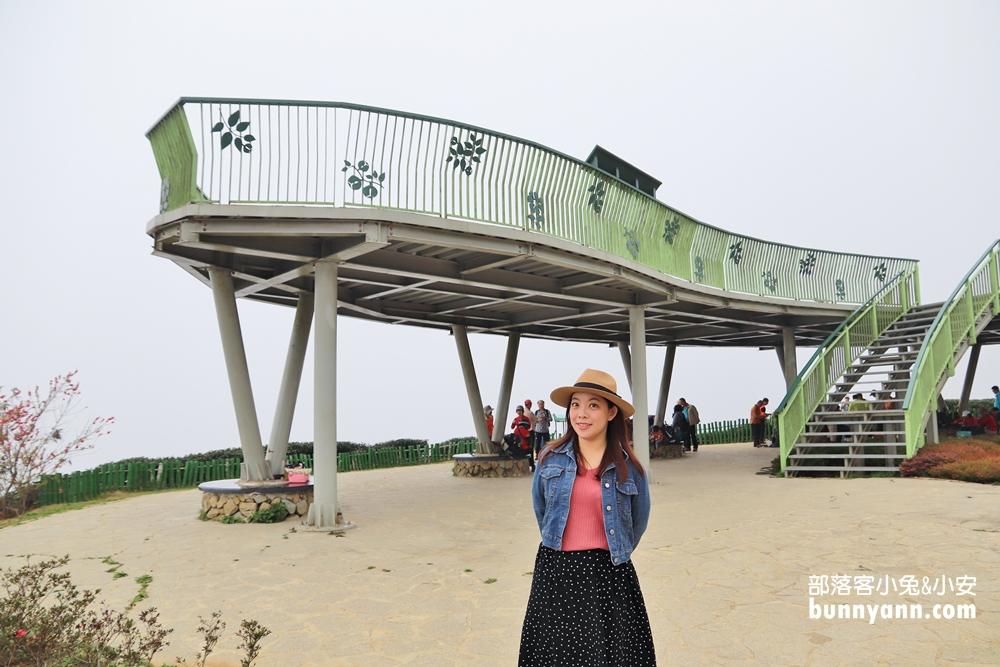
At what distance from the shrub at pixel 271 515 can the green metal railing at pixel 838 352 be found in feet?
33.5

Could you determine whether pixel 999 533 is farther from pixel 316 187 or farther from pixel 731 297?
pixel 316 187

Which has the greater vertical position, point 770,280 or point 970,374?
point 770,280

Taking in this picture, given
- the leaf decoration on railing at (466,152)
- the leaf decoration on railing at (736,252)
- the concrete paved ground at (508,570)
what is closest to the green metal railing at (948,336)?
the concrete paved ground at (508,570)

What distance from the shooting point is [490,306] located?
1520 centimetres

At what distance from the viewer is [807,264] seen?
61.0 ft

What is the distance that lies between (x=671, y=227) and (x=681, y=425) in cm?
1200

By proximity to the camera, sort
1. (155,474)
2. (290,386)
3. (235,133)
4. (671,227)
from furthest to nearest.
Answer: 1. (155,474)
2. (671,227)
3. (290,386)
4. (235,133)

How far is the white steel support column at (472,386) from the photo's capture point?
17219 millimetres

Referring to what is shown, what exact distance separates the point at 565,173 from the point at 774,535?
6027 millimetres

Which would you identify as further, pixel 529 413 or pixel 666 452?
pixel 666 452

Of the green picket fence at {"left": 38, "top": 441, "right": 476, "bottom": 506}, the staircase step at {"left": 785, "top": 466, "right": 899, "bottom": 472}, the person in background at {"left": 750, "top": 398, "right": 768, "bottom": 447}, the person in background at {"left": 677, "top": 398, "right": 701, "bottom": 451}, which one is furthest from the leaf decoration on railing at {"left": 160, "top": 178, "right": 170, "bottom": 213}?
the person in background at {"left": 750, "top": 398, "right": 768, "bottom": 447}

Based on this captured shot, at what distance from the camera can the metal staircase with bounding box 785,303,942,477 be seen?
47.2ft

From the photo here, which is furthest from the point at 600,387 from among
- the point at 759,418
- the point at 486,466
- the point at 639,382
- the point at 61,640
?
the point at 759,418

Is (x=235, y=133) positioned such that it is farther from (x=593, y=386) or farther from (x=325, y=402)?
(x=593, y=386)
